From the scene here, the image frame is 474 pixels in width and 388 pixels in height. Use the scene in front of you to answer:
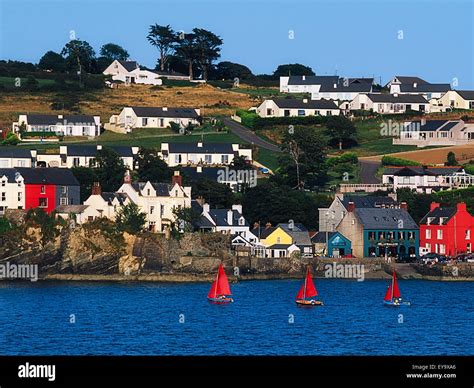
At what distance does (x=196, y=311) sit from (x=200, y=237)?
22589mm

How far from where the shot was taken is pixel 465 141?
388 ft

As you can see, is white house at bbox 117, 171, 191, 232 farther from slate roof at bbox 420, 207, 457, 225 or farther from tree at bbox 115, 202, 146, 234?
slate roof at bbox 420, 207, 457, 225

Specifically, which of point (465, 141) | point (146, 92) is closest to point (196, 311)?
point (465, 141)

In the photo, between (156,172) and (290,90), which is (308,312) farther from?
(290,90)

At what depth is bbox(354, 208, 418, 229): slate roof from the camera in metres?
86.4

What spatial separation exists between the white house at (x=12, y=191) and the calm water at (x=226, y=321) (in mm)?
11802

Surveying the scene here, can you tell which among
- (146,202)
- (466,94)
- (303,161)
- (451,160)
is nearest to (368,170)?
(303,161)

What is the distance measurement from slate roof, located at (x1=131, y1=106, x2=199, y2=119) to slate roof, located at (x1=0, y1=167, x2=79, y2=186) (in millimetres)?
34896

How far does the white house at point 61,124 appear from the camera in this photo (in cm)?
11744

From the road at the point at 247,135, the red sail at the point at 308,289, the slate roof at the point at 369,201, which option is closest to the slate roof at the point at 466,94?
the road at the point at 247,135

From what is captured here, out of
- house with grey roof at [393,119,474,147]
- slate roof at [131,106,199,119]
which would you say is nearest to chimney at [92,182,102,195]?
slate roof at [131,106,199,119]

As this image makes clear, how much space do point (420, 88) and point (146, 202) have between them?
67063 millimetres

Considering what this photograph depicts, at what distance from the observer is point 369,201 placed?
90.1 meters
